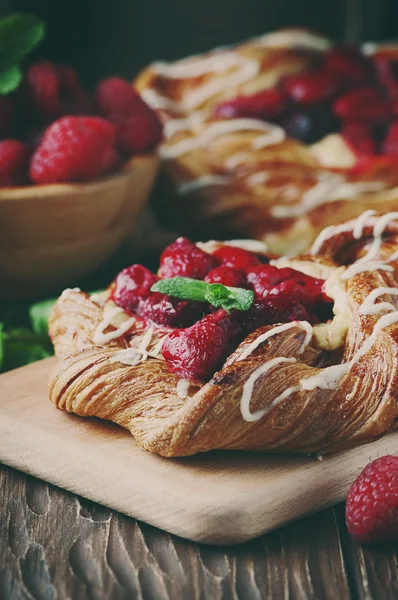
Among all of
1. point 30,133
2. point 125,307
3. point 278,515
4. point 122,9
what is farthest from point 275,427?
point 122,9

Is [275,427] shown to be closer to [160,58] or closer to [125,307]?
[125,307]

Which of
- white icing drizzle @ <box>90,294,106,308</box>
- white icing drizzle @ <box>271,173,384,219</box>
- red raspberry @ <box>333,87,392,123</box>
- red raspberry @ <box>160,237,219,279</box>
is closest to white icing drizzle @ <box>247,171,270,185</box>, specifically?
white icing drizzle @ <box>271,173,384,219</box>

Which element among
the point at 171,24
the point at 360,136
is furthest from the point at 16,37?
the point at 171,24

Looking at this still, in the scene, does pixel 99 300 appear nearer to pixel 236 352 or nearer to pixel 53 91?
pixel 236 352

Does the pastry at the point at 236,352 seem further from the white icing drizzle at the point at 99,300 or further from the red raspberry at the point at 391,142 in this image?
the red raspberry at the point at 391,142

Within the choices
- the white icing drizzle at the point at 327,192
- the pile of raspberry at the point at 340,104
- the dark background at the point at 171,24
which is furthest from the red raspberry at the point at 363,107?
the dark background at the point at 171,24

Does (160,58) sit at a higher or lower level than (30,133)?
lower
